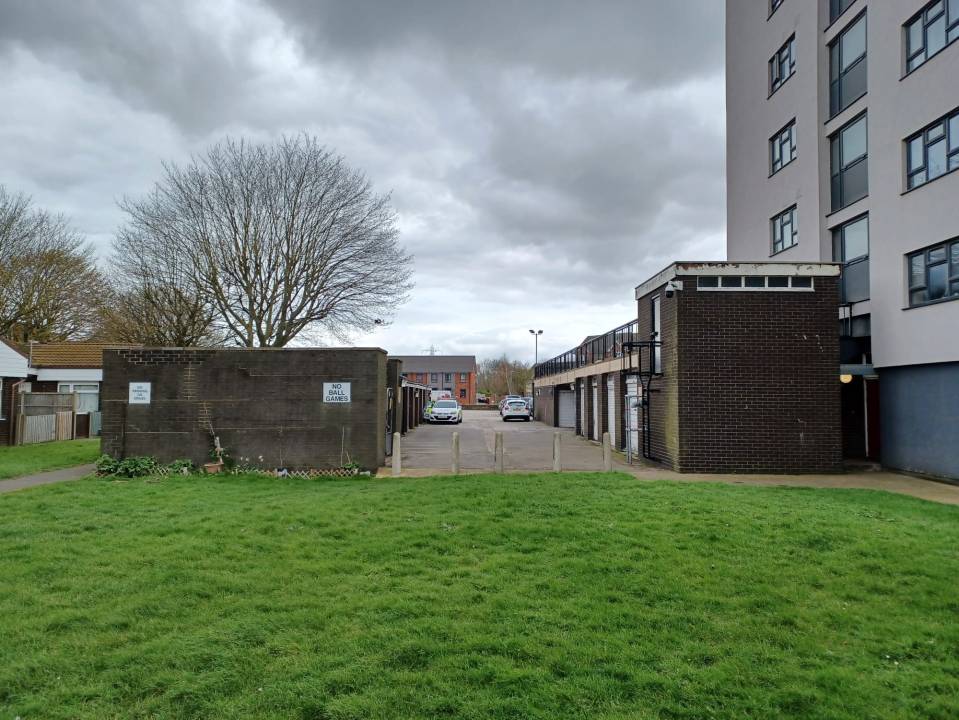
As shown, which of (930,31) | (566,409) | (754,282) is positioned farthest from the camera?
(566,409)

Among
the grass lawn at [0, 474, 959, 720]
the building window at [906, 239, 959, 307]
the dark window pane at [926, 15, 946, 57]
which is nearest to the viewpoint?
the grass lawn at [0, 474, 959, 720]

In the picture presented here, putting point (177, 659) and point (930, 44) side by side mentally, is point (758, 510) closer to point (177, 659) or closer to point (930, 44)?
point (177, 659)

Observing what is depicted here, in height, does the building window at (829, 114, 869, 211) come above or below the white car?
above

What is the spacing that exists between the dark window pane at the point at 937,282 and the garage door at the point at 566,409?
69.0 feet

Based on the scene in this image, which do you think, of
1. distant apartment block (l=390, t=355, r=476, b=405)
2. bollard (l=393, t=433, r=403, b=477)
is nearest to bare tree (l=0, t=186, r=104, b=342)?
bollard (l=393, t=433, r=403, b=477)

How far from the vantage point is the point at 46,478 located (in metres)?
12.9

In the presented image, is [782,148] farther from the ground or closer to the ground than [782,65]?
closer to the ground

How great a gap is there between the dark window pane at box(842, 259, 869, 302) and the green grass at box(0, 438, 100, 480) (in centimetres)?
2011

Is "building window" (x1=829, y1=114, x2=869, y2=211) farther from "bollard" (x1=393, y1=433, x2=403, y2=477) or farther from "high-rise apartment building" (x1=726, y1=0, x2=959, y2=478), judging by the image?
Result: "bollard" (x1=393, y1=433, x2=403, y2=477)

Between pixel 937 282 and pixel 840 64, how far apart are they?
7.83 metres

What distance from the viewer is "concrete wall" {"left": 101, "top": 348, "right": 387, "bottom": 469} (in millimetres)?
13461

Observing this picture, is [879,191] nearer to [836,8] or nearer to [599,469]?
[836,8]

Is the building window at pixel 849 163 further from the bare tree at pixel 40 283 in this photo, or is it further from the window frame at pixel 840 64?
the bare tree at pixel 40 283

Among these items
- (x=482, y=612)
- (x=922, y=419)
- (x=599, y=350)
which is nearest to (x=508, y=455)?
(x=599, y=350)
